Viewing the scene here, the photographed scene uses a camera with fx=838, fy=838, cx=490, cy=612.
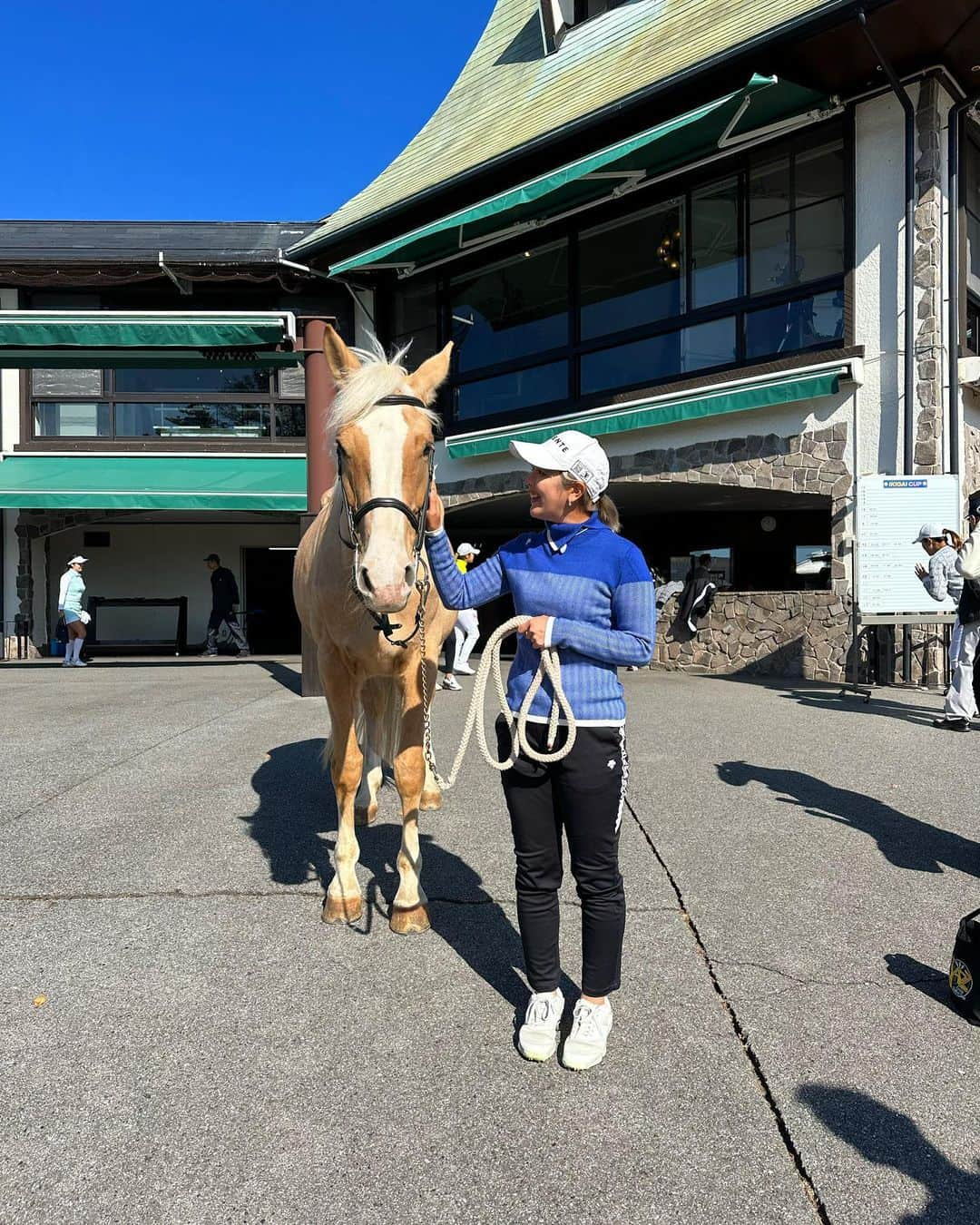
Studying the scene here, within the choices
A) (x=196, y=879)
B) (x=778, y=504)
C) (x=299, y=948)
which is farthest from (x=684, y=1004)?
(x=778, y=504)

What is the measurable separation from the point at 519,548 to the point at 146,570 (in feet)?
57.6

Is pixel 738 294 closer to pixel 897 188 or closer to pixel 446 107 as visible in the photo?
pixel 897 188

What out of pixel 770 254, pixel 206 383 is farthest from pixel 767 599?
pixel 206 383

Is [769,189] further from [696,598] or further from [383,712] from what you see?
[383,712]

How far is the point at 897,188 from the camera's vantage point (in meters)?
9.82

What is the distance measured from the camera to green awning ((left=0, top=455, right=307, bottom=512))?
14.3 metres

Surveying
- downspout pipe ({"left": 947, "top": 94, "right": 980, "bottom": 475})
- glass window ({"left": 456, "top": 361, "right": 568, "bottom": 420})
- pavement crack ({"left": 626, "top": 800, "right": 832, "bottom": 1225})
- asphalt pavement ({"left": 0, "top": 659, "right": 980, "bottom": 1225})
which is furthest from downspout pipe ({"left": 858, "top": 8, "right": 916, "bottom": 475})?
pavement crack ({"left": 626, "top": 800, "right": 832, "bottom": 1225})

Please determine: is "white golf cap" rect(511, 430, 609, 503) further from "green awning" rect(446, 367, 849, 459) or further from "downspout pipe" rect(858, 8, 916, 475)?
"downspout pipe" rect(858, 8, 916, 475)

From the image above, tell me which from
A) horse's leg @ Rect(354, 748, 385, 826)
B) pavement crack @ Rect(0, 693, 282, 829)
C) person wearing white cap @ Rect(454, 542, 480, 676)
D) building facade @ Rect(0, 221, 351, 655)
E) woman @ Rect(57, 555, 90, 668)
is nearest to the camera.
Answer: horse's leg @ Rect(354, 748, 385, 826)

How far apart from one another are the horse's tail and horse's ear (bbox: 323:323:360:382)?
126 cm

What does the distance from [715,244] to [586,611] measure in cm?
1082

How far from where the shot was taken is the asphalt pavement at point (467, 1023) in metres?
1.94

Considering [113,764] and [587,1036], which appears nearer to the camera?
[587,1036]

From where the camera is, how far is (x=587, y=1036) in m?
2.43
